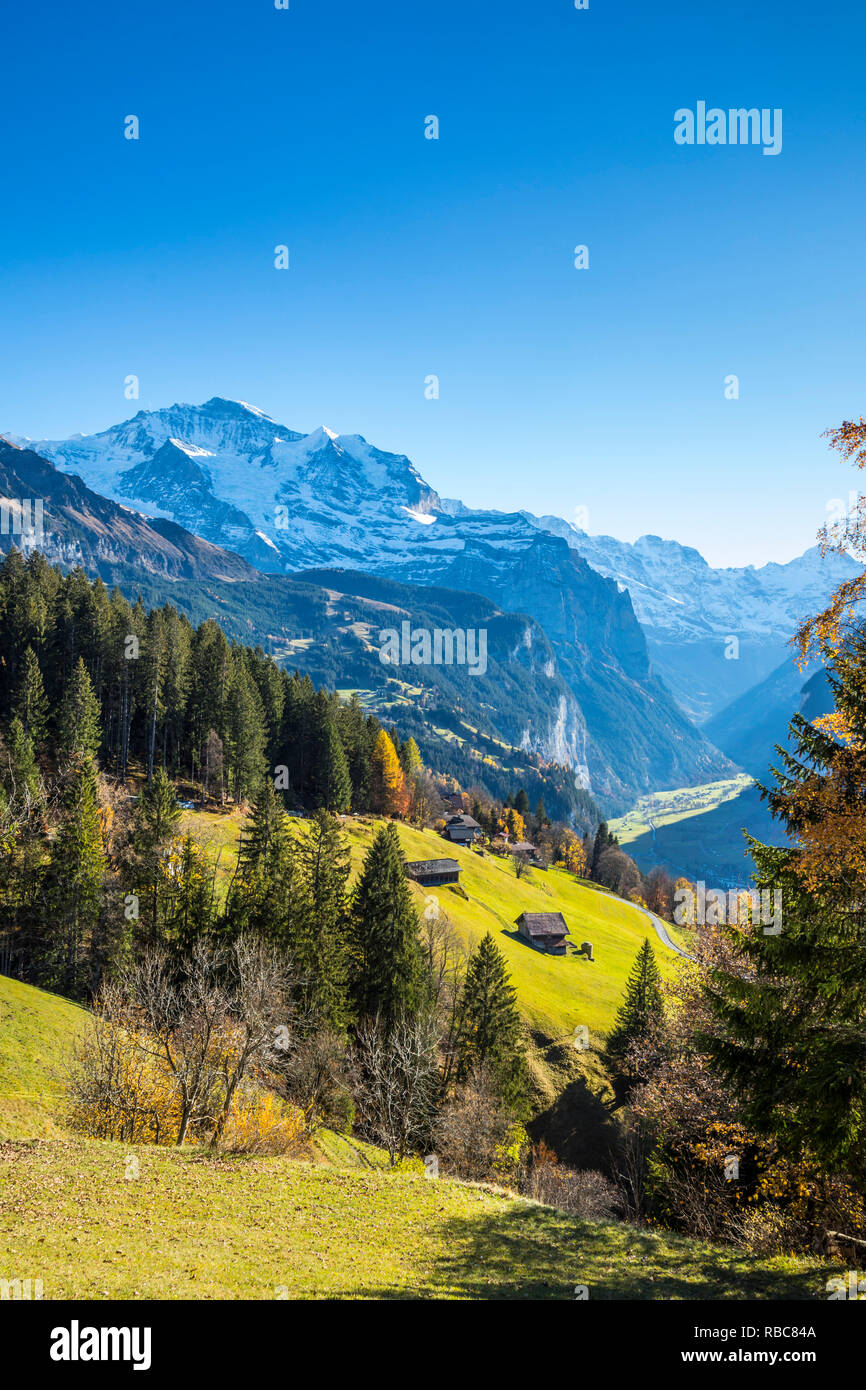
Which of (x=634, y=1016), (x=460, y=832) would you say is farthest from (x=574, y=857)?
(x=634, y=1016)

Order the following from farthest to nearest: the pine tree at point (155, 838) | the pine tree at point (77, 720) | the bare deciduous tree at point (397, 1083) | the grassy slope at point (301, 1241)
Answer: the pine tree at point (77, 720), the pine tree at point (155, 838), the bare deciduous tree at point (397, 1083), the grassy slope at point (301, 1241)

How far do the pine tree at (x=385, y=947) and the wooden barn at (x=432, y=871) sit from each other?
34481 mm

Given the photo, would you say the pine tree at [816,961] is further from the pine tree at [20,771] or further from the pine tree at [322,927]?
the pine tree at [20,771]

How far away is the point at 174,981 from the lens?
149ft

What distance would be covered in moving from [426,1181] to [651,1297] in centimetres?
1374

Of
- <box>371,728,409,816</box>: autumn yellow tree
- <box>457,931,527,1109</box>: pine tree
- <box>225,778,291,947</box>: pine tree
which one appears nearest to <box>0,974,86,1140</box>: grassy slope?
<box>225,778,291,947</box>: pine tree

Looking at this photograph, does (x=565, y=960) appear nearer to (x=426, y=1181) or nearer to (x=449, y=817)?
(x=449, y=817)

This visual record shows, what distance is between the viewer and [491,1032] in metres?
50.9

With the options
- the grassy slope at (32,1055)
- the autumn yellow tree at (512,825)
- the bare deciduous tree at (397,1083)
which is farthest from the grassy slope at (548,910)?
the grassy slope at (32,1055)

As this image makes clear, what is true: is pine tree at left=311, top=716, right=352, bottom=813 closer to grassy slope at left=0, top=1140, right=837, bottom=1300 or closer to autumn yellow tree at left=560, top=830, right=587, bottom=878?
grassy slope at left=0, top=1140, right=837, bottom=1300

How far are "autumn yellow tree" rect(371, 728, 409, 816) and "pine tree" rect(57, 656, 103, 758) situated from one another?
1756 inches

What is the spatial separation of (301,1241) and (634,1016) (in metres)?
48.5

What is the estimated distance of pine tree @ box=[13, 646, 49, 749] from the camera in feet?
231

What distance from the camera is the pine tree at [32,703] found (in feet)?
231
